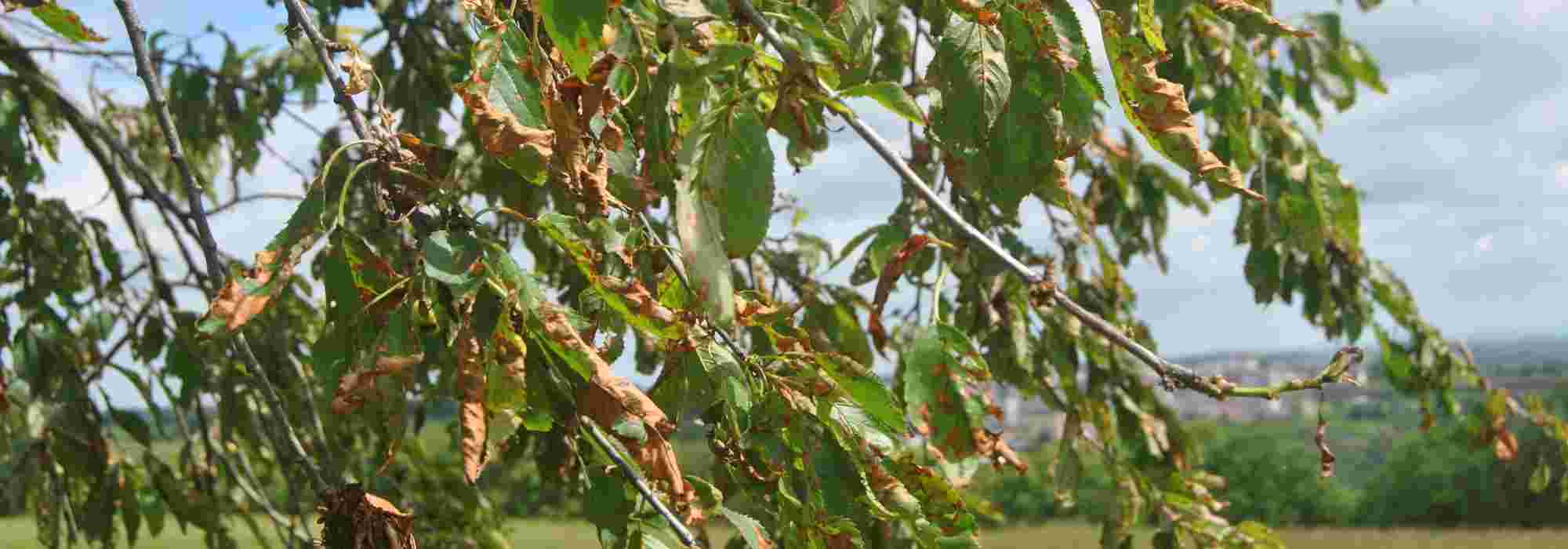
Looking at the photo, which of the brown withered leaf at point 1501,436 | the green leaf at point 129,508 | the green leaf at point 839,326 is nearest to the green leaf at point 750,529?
the green leaf at point 839,326

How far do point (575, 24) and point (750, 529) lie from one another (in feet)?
1.11

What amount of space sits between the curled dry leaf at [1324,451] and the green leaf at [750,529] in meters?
0.38

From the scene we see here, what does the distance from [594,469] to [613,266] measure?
0.67 ft

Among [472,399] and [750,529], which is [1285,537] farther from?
[472,399]

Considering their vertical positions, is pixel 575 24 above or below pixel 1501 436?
above

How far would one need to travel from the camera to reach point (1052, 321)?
81.7 inches

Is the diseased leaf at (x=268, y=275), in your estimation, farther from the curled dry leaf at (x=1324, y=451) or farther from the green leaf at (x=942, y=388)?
the curled dry leaf at (x=1324, y=451)

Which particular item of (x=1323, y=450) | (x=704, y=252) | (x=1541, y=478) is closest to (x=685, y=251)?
(x=704, y=252)

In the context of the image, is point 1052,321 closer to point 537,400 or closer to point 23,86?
point 537,400

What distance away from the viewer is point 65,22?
4.18 feet

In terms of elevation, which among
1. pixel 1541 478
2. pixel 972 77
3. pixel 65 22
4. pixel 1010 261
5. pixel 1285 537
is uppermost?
pixel 65 22

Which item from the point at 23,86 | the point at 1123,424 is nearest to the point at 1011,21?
the point at 1123,424

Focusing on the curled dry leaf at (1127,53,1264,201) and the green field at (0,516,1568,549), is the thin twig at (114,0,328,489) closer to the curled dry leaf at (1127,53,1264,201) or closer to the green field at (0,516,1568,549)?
the curled dry leaf at (1127,53,1264,201)

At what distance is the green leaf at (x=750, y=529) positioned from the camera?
886 mm
